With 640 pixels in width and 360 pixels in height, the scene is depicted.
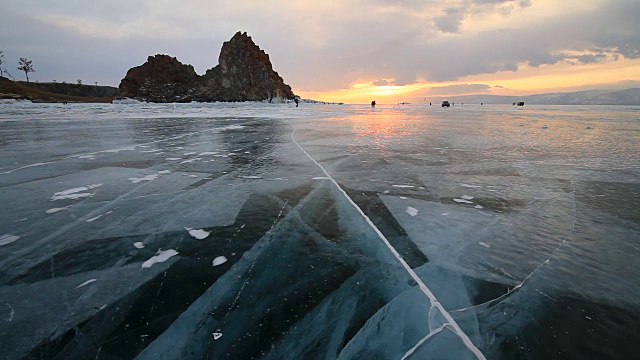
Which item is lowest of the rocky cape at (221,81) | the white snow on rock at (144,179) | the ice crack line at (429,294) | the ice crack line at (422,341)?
the ice crack line at (422,341)

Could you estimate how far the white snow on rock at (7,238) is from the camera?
3006 millimetres

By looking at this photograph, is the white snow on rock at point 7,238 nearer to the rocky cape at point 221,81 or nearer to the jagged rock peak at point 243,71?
the rocky cape at point 221,81

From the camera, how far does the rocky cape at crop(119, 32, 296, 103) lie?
110m

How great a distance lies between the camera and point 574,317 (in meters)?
2.00

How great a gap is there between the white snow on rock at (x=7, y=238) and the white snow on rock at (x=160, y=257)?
1.60m

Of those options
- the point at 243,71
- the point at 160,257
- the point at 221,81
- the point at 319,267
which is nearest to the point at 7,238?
the point at 160,257

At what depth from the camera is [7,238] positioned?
3.09 metres

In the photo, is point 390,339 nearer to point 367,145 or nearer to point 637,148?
point 367,145

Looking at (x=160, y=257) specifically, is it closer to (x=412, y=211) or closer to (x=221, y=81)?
(x=412, y=211)

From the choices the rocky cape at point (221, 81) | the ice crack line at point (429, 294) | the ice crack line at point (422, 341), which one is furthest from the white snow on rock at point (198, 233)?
the rocky cape at point (221, 81)

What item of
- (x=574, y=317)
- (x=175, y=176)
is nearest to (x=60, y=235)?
(x=175, y=176)

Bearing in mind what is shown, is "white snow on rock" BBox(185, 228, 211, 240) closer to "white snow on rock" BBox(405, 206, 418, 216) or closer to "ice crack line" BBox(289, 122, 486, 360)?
"ice crack line" BBox(289, 122, 486, 360)

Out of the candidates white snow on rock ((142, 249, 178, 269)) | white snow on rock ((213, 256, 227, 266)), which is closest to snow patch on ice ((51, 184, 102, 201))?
white snow on rock ((142, 249, 178, 269))

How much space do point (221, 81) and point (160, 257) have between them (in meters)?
124
